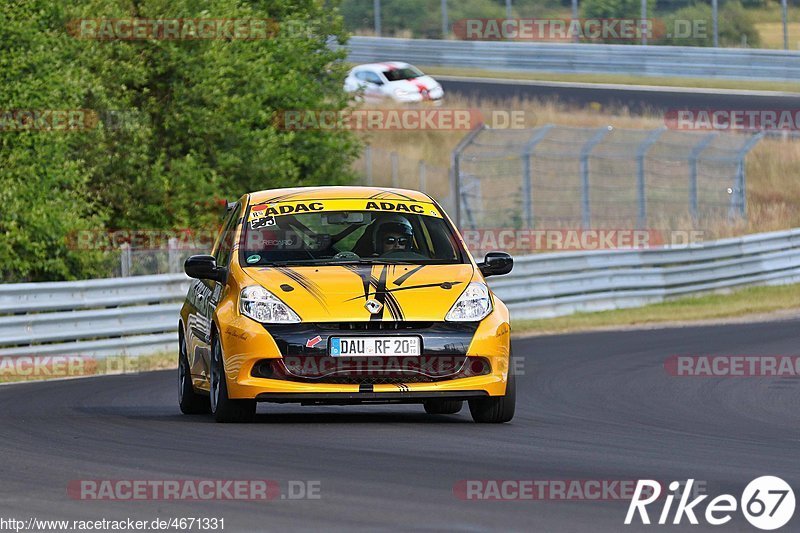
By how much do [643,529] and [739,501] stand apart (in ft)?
2.54

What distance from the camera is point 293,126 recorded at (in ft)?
95.6

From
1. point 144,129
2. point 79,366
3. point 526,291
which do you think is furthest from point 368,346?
point 144,129

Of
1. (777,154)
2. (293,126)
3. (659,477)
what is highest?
(659,477)

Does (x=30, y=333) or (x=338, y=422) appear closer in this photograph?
(x=338, y=422)

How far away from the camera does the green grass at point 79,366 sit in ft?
54.5

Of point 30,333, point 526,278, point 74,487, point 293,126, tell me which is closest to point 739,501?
point 74,487

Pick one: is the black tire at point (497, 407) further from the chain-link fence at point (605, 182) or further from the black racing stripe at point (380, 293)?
the chain-link fence at point (605, 182)

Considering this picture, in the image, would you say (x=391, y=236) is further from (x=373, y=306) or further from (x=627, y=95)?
(x=627, y=95)

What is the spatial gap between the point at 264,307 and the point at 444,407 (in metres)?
2.08

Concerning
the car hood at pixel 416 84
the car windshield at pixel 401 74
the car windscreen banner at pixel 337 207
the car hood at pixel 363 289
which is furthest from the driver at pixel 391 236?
the car windshield at pixel 401 74

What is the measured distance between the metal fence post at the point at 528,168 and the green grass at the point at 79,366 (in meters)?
10.0

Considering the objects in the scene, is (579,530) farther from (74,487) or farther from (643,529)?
(74,487)

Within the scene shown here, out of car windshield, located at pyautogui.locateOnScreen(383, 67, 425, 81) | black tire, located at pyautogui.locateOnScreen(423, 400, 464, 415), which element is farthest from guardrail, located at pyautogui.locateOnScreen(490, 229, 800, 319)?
car windshield, located at pyautogui.locateOnScreen(383, 67, 425, 81)

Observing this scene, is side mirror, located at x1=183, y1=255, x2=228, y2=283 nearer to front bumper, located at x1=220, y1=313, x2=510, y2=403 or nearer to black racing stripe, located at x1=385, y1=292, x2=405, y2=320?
front bumper, located at x1=220, y1=313, x2=510, y2=403
